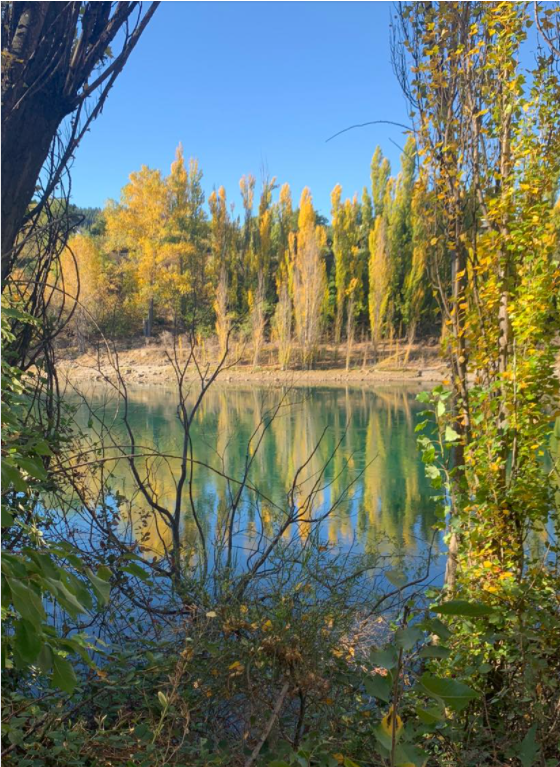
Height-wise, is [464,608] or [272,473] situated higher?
[464,608]

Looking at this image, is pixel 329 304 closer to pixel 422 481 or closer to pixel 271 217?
pixel 271 217

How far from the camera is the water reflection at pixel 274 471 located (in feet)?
9.96

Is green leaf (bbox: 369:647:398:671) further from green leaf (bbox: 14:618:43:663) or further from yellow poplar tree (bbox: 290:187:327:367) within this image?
yellow poplar tree (bbox: 290:187:327:367)

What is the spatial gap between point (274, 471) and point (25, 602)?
6.27 meters

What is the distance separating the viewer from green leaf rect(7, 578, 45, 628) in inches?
21.8

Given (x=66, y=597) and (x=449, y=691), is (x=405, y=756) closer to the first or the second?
(x=449, y=691)

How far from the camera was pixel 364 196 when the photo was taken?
2262cm

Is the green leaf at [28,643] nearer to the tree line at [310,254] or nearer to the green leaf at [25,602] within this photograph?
the green leaf at [25,602]

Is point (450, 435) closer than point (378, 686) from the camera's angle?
No

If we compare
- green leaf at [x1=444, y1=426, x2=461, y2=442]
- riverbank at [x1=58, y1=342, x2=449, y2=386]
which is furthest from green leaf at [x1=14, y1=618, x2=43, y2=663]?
riverbank at [x1=58, y1=342, x2=449, y2=386]

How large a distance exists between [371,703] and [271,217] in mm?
22038

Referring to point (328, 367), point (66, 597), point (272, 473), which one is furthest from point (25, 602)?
point (328, 367)

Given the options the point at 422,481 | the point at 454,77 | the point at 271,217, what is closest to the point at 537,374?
the point at 454,77

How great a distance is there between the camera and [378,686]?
581mm
